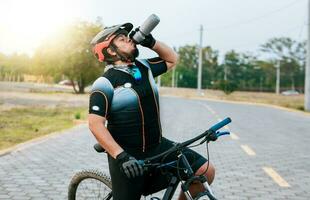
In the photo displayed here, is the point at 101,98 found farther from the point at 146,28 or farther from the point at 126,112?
the point at 146,28

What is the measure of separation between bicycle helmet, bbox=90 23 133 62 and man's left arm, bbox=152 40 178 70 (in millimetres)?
333

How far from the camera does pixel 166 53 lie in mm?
3924

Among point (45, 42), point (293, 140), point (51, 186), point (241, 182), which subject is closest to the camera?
point (51, 186)

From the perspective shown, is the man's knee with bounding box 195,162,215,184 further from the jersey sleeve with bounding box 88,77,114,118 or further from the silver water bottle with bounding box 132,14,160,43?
the silver water bottle with bounding box 132,14,160,43

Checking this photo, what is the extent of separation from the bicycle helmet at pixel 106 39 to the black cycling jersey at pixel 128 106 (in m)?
0.10

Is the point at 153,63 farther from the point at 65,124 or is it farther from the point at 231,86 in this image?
the point at 231,86

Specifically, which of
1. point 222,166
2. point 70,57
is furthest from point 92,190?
point 70,57

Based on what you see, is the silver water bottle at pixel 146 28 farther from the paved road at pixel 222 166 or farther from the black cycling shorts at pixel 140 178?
the paved road at pixel 222 166

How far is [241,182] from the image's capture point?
25.5 feet

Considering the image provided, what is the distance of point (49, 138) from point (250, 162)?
5.66 meters

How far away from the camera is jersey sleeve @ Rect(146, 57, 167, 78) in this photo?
391cm

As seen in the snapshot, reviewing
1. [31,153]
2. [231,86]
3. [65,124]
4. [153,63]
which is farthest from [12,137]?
[231,86]

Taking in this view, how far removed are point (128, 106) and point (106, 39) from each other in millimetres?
472

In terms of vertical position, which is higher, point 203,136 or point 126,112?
point 126,112
